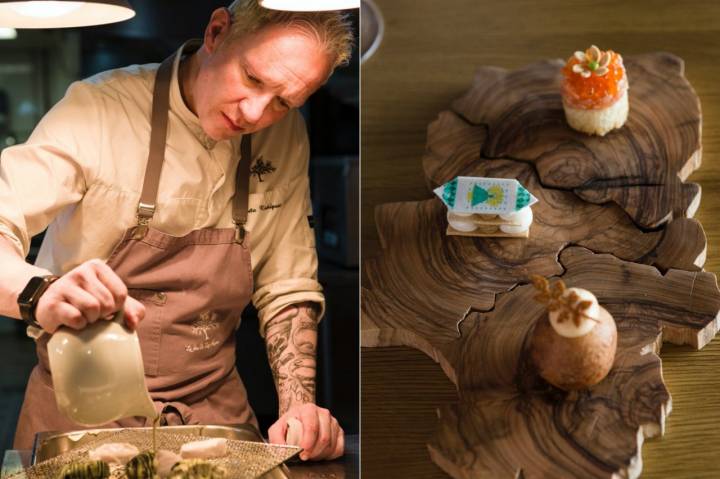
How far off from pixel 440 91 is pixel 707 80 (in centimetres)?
53

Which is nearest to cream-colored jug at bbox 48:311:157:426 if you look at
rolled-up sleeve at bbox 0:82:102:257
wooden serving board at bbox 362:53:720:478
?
rolled-up sleeve at bbox 0:82:102:257

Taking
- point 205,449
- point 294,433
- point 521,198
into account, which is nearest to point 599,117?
point 521,198

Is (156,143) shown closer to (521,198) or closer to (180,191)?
(180,191)

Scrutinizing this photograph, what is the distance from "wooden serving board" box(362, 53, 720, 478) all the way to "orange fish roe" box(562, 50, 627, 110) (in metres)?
0.09

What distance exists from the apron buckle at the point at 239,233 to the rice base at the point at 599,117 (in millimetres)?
774

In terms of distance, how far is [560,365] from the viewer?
1339 millimetres

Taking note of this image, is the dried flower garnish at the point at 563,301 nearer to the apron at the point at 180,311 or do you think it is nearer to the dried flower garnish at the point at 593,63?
the apron at the point at 180,311

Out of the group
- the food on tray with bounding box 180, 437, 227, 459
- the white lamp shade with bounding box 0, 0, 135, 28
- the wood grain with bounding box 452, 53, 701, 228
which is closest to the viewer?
the white lamp shade with bounding box 0, 0, 135, 28

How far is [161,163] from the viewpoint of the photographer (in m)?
1.27

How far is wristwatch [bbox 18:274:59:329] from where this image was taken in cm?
106

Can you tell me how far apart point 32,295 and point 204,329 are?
1.02 feet

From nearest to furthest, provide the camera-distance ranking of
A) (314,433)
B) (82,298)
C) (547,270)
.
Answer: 1. (82,298)
2. (314,433)
3. (547,270)

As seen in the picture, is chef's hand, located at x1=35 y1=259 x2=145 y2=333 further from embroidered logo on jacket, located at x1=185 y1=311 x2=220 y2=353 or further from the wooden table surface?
the wooden table surface

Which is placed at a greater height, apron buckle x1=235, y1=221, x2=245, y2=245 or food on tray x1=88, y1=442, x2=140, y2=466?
apron buckle x1=235, y1=221, x2=245, y2=245
